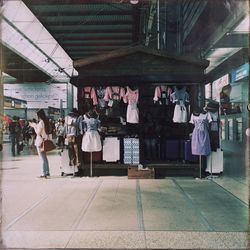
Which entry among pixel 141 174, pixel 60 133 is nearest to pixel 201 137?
pixel 141 174

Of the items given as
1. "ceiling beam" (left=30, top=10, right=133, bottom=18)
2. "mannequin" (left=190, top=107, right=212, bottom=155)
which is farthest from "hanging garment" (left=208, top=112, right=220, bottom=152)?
"ceiling beam" (left=30, top=10, right=133, bottom=18)

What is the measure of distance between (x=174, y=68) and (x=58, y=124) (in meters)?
3.80

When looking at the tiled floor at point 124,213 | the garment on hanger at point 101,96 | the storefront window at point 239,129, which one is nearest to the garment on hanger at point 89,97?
the garment on hanger at point 101,96

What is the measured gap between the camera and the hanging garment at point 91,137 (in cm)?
995

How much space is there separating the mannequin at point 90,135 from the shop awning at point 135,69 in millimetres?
1073

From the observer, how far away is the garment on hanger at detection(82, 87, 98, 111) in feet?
34.8

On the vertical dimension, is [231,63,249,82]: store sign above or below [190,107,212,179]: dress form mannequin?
above

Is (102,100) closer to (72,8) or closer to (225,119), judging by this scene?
(72,8)

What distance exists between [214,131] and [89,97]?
374 centimetres

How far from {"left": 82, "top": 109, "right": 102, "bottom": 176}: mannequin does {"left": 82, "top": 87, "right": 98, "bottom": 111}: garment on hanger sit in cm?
59

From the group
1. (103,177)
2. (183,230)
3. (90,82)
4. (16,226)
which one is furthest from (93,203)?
(90,82)

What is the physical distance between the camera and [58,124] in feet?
35.3

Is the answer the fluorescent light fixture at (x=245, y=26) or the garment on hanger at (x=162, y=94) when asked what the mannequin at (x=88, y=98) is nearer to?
the garment on hanger at (x=162, y=94)

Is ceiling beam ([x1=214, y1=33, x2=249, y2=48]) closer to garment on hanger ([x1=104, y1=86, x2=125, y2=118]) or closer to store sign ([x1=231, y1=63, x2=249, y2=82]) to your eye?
store sign ([x1=231, y1=63, x2=249, y2=82])
